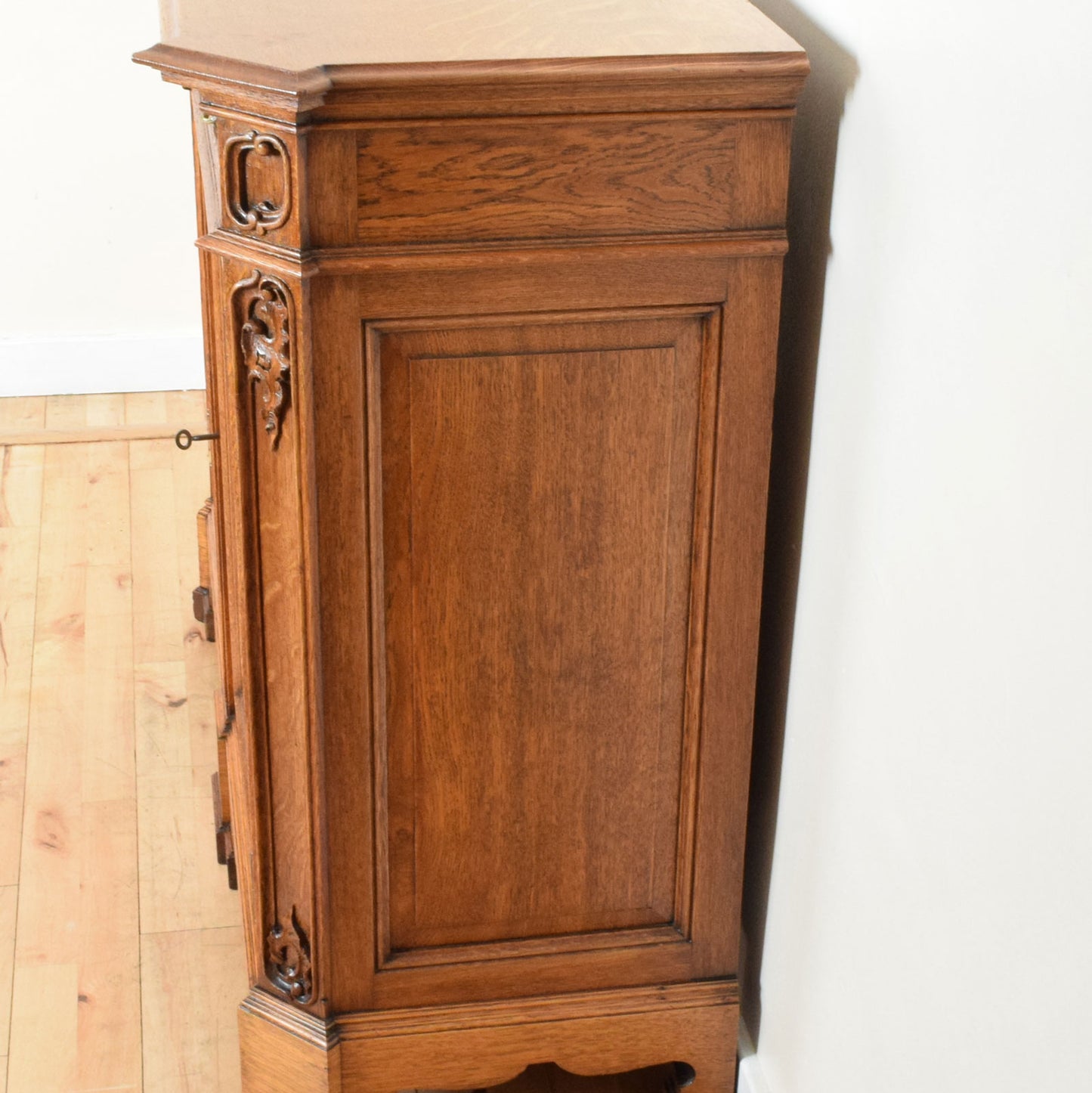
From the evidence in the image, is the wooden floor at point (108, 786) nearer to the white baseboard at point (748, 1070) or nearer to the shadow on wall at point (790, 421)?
the white baseboard at point (748, 1070)

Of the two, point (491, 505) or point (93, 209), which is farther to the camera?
point (93, 209)

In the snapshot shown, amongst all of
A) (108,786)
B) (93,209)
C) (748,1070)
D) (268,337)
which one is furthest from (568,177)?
(93,209)

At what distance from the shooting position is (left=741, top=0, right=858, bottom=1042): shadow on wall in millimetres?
1306

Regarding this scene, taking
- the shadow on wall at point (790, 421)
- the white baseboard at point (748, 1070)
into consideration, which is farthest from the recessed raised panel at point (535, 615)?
the white baseboard at point (748, 1070)

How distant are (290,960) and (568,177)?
2.75 feet

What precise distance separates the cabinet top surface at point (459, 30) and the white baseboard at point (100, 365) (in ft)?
8.16

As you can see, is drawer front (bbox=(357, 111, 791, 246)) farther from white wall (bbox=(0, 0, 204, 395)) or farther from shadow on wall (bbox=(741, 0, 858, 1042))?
white wall (bbox=(0, 0, 204, 395))

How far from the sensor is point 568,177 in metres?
1.21

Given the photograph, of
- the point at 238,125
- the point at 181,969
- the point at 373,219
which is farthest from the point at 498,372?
the point at 181,969

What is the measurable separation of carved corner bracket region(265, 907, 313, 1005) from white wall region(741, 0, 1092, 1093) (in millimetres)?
504

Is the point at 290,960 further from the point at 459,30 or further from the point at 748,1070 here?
the point at 459,30

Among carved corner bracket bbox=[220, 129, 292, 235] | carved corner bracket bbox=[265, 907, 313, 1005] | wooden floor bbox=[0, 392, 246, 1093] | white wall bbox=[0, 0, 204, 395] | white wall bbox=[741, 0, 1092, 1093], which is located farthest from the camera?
white wall bbox=[0, 0, 204, 395]

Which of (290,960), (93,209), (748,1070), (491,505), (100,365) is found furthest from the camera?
(100,365)

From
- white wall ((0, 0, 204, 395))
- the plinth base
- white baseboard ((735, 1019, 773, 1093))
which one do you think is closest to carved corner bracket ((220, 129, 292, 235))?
the plinth base
